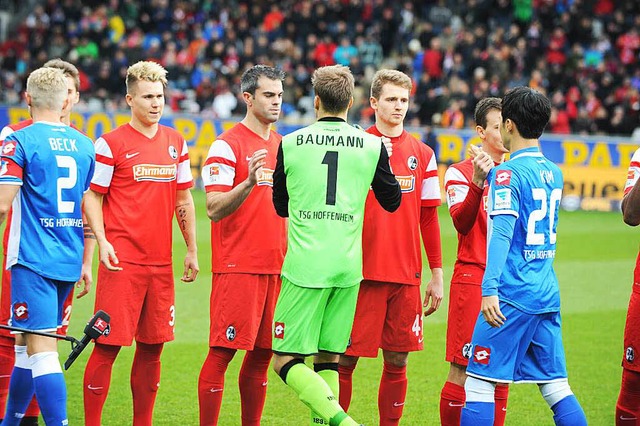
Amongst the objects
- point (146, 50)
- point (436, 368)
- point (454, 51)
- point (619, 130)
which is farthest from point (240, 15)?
point (436, 368)

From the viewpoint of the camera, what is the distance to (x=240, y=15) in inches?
1246

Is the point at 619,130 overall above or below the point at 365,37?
below

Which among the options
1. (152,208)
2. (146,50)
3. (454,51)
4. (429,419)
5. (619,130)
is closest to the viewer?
(152,208)

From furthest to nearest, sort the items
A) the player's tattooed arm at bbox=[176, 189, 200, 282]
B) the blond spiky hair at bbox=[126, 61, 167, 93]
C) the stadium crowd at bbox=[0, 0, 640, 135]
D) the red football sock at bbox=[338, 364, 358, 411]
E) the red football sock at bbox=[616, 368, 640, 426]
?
the stadium crowd at bbox=[0, 0, 640, 135]
the player's tattooed arm at bbox=[176, 189, 200, 282]
the red football sock at bbox=[338, 364, 358, 411]
the blond spiky hair at bbox=[126, 61, 167, 93]
the red football sock at bbox=[616, 368, 640, 426]

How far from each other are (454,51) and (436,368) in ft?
61.7

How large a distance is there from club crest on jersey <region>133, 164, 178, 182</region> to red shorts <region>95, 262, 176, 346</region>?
60cm

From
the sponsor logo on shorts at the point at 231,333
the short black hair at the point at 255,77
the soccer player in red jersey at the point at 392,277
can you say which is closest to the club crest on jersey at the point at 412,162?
the soccer player in red jersey at the point at 392,277

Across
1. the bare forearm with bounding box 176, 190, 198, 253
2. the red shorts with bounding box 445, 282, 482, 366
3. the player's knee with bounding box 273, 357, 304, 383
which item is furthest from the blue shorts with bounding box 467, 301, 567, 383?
the bare forearm with bounding box 176, 190, 198, 253

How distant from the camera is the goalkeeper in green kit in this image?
5.96 metres

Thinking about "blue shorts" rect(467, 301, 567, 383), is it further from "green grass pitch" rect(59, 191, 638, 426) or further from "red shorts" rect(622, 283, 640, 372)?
"green grass pitch" rect(59, 191, 638, 426)

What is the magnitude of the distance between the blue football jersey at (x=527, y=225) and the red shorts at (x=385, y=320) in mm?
1283

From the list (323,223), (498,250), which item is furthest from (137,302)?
(498,250)

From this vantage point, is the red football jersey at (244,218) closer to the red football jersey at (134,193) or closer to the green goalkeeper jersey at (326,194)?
the red football jersey at (134,193)

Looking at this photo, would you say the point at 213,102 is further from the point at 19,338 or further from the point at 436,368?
the point at 19,338
